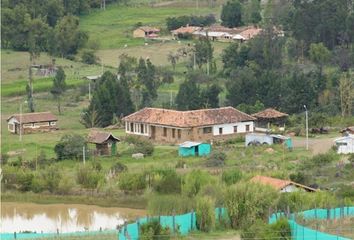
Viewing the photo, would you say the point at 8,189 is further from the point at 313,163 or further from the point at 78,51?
the point at 78,51

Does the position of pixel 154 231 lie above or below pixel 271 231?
below

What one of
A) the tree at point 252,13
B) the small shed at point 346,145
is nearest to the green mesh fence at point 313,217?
the small shed at point 346,145

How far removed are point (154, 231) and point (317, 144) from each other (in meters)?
12.6

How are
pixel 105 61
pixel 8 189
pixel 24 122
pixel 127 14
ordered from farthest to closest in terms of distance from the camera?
pixel 127 14 < pixel 105 61 < pixel 24 122 < pixel 8 189

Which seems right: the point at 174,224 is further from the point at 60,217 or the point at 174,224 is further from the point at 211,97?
the point at 211,97

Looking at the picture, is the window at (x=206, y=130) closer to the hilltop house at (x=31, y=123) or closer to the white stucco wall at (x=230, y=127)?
the white stucco wall at (x=230, y=127)

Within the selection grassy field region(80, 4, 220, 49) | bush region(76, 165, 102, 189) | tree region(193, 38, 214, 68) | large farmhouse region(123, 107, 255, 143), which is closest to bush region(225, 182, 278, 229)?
bush region(76, 165, 102, 189)

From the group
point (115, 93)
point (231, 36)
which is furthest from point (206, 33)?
point (115, 93)

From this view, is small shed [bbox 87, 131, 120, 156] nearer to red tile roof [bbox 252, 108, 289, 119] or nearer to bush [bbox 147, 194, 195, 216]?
red tile roof [bbox 252, 108, 289, 119]

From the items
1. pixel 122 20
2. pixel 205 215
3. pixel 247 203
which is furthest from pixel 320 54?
pixel 205 215

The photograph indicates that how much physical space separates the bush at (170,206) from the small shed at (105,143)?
8.60 meters

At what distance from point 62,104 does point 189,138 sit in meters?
8.61

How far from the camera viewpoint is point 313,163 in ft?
97.1

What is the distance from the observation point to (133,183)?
27609 millimetres
